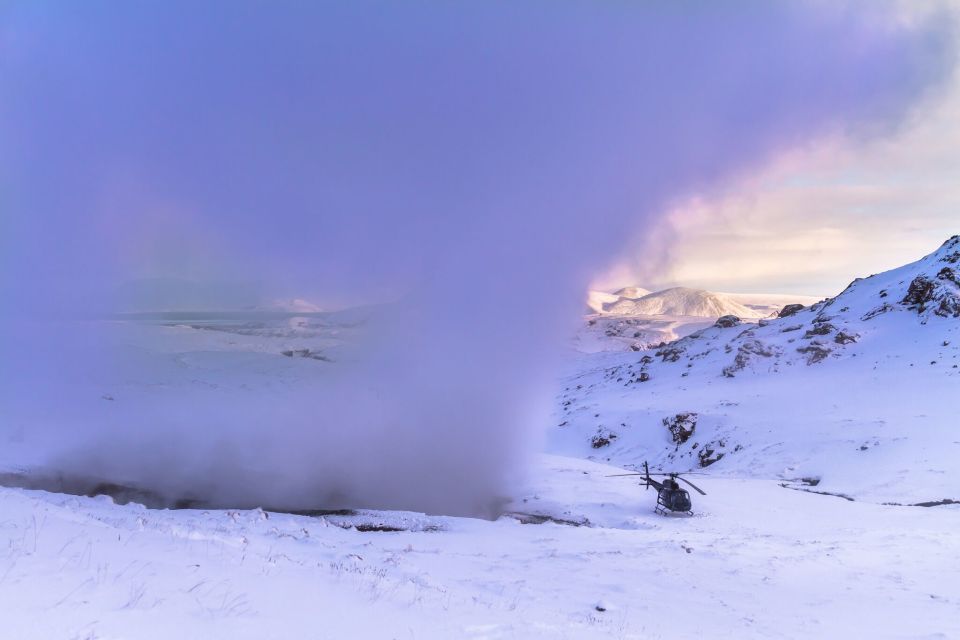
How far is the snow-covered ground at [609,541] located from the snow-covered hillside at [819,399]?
0.71ft

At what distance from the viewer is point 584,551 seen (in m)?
14.3

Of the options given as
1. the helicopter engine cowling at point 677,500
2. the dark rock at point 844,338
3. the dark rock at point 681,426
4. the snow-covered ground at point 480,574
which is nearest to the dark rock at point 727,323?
the dark rock at point 844,338

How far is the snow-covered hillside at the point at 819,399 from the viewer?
1014 inches

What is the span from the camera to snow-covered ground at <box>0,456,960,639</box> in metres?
6.42

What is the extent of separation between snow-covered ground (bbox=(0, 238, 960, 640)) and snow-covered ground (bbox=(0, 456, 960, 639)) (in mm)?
55

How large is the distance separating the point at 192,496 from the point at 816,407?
36570 millimetres

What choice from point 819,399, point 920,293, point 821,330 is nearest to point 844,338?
point 821,330

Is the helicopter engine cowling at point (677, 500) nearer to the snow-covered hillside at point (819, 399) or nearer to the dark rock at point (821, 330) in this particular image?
the snow-covered hillside at point (819, 399)

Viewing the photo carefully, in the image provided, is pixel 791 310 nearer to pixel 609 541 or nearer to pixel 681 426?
pixel 681 426

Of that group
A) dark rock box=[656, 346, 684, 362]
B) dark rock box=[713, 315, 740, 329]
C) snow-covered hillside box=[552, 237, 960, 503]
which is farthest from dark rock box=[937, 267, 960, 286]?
dark rock box=[656, 346, 684, 362]

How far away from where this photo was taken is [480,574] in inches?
478

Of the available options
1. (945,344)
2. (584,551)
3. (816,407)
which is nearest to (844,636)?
(584,551)

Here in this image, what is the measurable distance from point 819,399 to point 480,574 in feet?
109

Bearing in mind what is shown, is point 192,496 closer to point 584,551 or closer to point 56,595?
point 584,551
